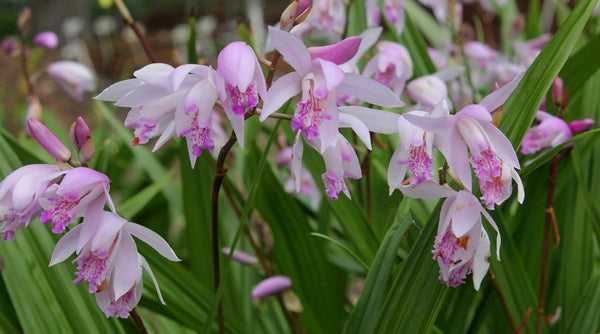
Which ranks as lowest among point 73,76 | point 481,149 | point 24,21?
point 73,76

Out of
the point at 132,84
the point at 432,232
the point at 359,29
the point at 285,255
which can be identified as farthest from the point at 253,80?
the point at 359,29

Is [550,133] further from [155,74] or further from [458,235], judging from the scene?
[155,74]

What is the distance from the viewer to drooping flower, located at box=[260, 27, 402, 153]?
55 centimetres

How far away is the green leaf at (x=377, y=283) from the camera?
0.71 metres

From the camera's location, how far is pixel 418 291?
68cm

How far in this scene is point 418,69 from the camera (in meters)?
1.29

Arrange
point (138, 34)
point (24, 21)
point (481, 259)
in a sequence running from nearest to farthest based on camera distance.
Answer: point (481, 259)
point (138, 34)
point (24, 21)

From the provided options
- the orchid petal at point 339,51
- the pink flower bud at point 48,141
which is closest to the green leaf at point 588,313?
the orchid petal at point 339,51

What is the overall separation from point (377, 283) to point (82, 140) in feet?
1.00

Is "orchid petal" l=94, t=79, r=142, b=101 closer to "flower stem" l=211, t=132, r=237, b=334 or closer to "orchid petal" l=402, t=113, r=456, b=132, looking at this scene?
"flower stem" l=211, t=132, r=237, b=334

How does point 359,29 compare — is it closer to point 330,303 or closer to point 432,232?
point 330,303

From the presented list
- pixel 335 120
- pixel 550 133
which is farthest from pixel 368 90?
pixel 550 133

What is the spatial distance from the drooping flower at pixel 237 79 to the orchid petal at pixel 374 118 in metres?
0.10

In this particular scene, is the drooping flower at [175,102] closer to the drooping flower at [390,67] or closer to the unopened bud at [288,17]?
the unopened bud at [288,17]
